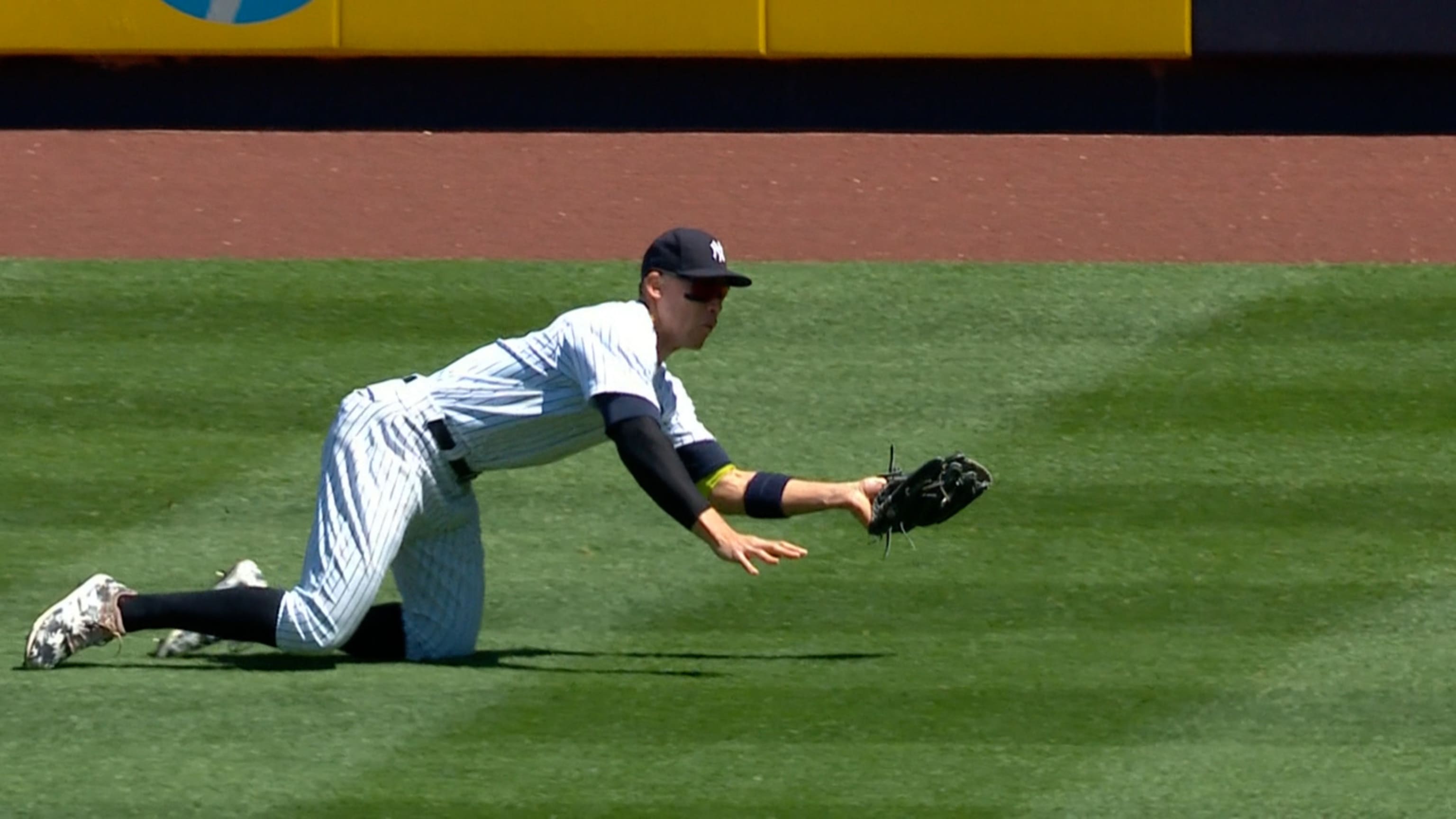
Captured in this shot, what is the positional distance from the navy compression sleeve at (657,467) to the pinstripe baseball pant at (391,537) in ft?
2.00

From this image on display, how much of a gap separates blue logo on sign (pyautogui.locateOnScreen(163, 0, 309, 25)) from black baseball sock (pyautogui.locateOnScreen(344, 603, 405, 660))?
650cm

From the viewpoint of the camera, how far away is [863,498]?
20.4ft

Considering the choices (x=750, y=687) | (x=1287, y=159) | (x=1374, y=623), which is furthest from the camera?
(x=1287, y=159)

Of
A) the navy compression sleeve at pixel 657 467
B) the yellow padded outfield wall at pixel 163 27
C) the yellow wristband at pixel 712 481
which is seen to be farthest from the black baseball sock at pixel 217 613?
the yellow padded outfield wall at pixel 163 27

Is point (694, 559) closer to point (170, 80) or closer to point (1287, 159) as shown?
point (1287, 159)

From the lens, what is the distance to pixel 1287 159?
11.5 m

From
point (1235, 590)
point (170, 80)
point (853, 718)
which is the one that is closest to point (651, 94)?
point (170, 80)

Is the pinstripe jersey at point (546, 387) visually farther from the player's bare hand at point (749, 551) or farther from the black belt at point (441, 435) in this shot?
the player's bare hand at point (749, 551)

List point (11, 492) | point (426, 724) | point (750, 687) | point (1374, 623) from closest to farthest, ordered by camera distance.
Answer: point (426, 724) → point (750, 687) → point (1374, 623) → point (11, 492)

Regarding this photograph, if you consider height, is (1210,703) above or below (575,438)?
below

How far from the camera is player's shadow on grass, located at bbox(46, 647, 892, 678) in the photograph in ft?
20.6

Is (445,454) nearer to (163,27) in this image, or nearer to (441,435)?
(441,435)

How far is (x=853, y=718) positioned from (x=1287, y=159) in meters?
6.47

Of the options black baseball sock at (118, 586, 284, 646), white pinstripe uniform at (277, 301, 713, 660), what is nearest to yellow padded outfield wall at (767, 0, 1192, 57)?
white pinstripe uniform at (277, 301, 713, 660)
